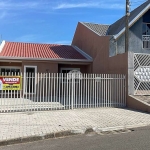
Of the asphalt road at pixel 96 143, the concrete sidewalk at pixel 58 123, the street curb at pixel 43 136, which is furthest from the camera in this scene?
the concrete sidewalk at pixel 58 123

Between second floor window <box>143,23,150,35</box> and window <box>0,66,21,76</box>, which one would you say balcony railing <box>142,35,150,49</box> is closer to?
second floor window <box>143,23,150,35</box>

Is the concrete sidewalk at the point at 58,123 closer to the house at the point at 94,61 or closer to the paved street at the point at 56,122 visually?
the paved street at the point at 56,122

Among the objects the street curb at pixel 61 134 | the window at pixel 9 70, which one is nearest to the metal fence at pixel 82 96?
the street curb at pixel 61 134

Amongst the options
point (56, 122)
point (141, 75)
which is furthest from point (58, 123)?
point (141, 75)

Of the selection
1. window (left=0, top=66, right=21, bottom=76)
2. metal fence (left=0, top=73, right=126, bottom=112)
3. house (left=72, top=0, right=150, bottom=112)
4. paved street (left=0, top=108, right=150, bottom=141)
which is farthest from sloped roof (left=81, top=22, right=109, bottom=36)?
paved street (left=0, top=108, right=150, bottom=141)

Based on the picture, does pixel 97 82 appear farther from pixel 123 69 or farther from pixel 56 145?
pixel 56 145

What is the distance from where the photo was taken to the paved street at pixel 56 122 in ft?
21.0

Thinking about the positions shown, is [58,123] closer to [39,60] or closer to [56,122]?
[56,122]

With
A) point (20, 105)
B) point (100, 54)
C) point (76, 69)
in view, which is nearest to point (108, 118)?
point (20, 105)

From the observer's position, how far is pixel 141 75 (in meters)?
12.1

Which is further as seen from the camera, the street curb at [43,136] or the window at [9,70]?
the window at [9,70]

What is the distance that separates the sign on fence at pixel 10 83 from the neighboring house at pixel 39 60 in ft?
20.2

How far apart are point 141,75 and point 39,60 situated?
798 cm

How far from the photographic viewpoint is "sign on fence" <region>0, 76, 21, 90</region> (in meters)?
9.81
